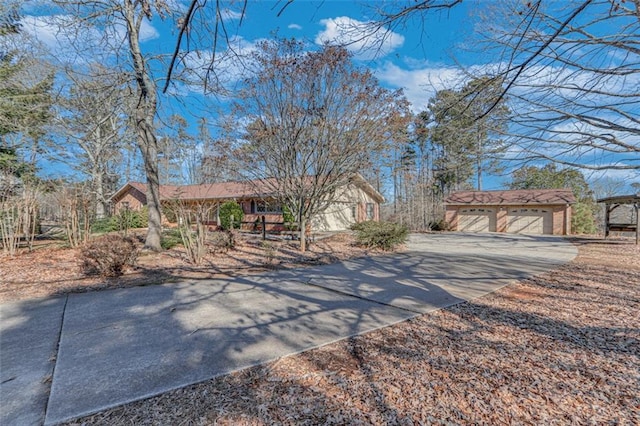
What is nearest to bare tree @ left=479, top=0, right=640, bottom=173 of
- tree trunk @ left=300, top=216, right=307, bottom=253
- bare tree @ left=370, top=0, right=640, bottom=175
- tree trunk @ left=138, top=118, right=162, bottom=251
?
bare tree @ left=370, top=0, right=640, bottom=175

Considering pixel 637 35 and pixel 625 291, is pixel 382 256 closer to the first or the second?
pixel 625 291

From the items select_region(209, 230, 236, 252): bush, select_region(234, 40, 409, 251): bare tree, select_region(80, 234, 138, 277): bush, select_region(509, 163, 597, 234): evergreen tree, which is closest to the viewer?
select_region(80, 234, 138, 277): bush

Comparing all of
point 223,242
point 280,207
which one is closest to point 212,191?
point 280,207

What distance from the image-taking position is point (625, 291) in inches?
213

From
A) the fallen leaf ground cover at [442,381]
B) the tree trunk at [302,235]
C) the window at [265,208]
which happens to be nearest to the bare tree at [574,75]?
the fallen leaf ground cover at [442,381]

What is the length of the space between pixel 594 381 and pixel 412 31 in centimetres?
382

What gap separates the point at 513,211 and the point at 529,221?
120cm

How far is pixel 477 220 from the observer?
23000 millimetres

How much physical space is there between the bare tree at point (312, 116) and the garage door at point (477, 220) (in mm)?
15547

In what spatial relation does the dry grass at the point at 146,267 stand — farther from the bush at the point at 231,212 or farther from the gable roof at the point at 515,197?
the gable roof at the point at 515,197

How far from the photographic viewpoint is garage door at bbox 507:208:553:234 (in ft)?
67.6

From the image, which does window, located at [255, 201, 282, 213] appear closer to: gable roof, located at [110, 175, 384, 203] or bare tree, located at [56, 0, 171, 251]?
gable roof, located at [110, 175, 384, 203]

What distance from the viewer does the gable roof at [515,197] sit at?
20125 mm

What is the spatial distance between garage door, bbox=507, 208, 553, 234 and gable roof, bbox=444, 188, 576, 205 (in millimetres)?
759
